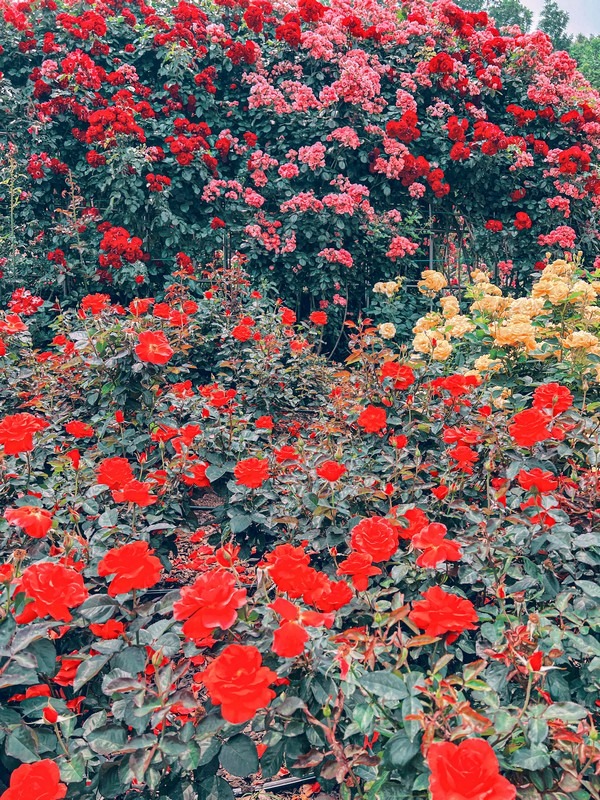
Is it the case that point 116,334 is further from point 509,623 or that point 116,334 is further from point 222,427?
point 509,623

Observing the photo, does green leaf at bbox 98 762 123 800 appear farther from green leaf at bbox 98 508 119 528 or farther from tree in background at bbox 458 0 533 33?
tree in background at bbox 458 0 533 33

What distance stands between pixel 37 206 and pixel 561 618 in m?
4.81

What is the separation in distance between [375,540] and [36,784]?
2.10ft

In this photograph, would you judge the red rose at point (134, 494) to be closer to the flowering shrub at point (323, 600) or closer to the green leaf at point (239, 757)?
the flowering shrub at point (323, 600)

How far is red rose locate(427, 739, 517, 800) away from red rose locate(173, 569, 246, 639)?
0.37m

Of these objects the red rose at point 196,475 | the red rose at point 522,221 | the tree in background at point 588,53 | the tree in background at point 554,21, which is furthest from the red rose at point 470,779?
the tree in background at point 554,21

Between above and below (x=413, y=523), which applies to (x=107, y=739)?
below

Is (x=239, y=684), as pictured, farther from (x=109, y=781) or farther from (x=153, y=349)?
(x=153, y=349)

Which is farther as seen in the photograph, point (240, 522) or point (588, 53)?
point (588, 53)

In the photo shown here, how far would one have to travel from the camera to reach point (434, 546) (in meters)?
1.15

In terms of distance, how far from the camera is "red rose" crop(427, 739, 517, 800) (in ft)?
2.25

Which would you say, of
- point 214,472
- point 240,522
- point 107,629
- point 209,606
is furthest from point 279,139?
point 209,606

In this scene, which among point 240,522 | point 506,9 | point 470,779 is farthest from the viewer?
point 506,9

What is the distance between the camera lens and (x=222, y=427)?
2107 millimetres
